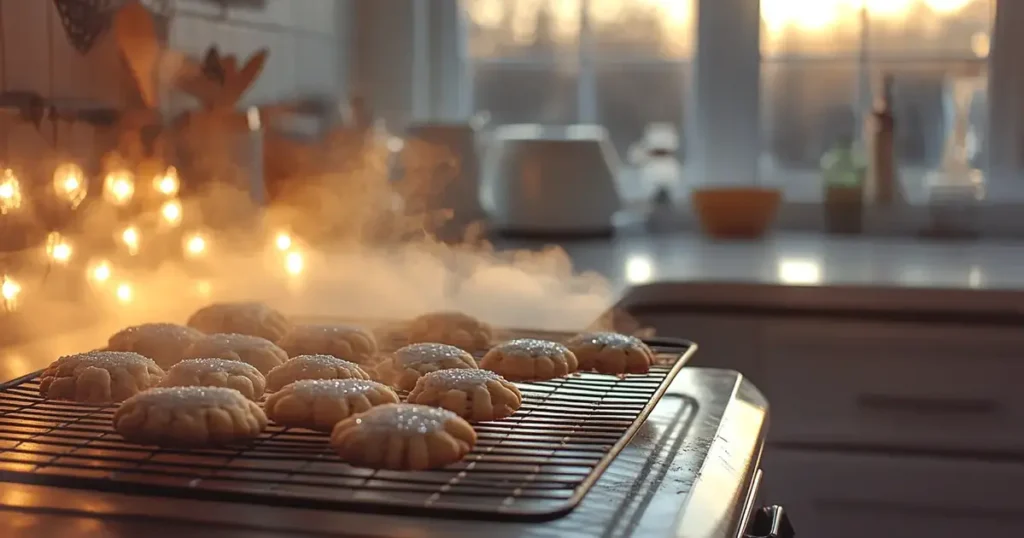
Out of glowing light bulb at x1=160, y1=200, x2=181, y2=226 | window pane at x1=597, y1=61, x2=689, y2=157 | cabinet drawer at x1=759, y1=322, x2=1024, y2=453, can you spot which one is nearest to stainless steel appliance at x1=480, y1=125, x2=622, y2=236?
window pane at x1=597, y1=61, x2=689, y2=157

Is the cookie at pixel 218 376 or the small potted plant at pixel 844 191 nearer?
the cookie at pixel 218 376

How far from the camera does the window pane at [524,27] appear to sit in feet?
8.75

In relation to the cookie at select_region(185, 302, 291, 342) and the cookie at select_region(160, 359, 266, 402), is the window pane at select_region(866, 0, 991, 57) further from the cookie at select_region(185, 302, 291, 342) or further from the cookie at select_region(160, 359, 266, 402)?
the cookie at select_region(160, 359, 266, 402)

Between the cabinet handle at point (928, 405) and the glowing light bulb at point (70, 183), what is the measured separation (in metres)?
1.11

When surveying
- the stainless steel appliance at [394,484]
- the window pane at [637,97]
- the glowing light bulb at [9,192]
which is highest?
the window pane at [637,97]

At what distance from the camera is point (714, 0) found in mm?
2568

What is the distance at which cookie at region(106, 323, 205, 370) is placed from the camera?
1.21 meters

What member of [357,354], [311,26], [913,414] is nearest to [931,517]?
[913,414]

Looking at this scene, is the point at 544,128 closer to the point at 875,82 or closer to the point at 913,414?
the point at 875,82

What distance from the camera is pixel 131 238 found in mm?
1557

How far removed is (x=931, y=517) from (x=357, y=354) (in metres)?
0.93

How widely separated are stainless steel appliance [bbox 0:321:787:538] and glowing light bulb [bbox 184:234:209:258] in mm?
655

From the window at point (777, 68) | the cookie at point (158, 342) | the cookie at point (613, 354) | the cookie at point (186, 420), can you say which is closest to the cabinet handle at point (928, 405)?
the cookie at point (613, 354)

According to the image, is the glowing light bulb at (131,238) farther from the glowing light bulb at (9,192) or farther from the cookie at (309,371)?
the cookie at (309,371)
